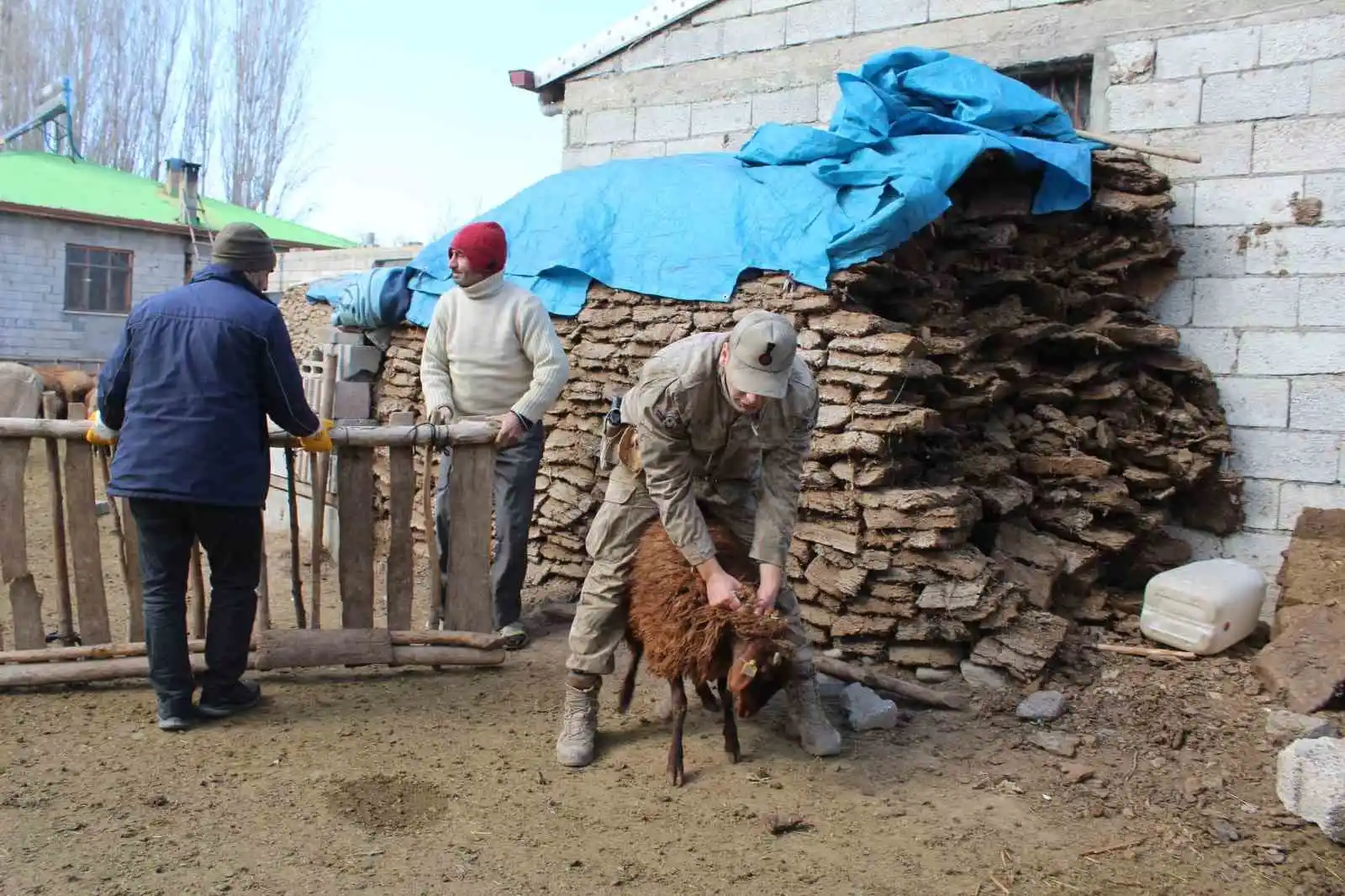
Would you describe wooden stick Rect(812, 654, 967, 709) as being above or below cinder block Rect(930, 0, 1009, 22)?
below

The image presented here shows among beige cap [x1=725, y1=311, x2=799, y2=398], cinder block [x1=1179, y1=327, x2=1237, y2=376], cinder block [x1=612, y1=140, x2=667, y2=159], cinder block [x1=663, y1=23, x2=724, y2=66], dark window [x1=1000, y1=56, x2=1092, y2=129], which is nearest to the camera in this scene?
beige cap [x1=725, y1=311, x2=799, y2=398]

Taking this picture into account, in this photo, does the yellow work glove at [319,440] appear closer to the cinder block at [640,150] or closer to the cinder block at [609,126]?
the cinder block at [640,150]

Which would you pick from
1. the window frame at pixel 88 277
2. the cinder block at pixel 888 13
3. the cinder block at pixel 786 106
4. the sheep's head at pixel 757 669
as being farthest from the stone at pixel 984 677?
the window frame at pixel 88 277

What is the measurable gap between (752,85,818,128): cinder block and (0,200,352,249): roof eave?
43.2 feet

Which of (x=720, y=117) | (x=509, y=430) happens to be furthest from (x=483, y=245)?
(x=720, y=117)

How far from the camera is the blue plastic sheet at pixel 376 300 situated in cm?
753

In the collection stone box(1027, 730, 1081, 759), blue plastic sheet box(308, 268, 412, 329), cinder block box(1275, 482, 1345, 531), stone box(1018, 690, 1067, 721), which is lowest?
stone box(1027, 730, 1081, 759)

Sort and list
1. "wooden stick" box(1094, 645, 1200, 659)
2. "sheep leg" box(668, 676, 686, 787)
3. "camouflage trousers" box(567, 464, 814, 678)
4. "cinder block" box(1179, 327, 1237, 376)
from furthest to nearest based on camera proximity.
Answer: "cinder block" box(1179, 327, 1237, 376), "wooden stick" box(1094, 645, 1200, 659), "camouflage trousers" box(567, 464, 814, 678), "sheep leg" box(668, 676, 686, 787)

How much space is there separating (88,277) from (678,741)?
20.2m

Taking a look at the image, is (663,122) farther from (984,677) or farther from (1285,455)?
(984,677)

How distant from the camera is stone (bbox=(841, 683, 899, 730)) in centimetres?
436

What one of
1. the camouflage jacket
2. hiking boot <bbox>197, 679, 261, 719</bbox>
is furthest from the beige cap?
hiking boot <bbox>197, 679, 261, 719</bbox>

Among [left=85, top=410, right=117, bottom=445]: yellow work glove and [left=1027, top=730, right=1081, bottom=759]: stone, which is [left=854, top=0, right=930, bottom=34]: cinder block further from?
[left=85, top=410, right=117, bottom=445]: yellow work glove

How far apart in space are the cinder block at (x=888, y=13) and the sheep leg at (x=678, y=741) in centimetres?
560
